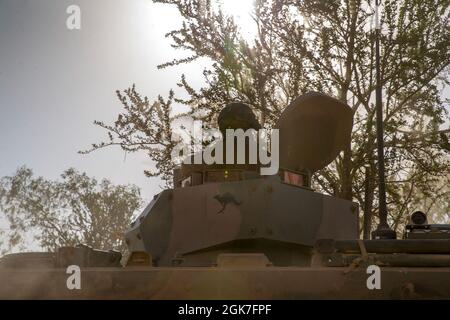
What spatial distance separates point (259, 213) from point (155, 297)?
2138 millimetres

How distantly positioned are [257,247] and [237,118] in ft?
5.01

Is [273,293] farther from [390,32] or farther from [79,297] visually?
[390,32]

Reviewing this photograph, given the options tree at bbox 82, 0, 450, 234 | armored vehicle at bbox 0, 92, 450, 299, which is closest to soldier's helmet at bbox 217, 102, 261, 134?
armored vehicle at bbox 0, 92, 450, 299

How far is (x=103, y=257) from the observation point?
22.9 feet

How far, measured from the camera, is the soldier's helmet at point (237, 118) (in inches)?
300

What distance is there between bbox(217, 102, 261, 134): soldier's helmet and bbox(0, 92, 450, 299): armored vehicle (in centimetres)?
1

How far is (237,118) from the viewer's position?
7621mm

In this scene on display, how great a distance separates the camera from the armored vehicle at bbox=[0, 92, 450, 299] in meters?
4.46
